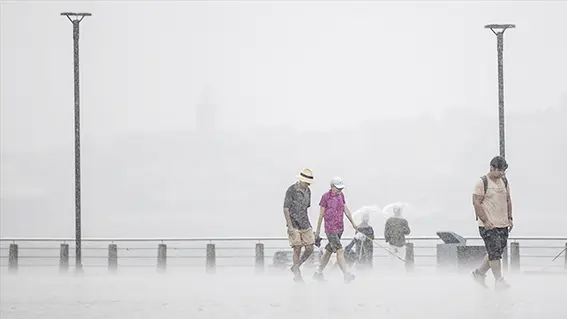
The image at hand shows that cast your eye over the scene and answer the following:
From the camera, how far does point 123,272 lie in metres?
41.7

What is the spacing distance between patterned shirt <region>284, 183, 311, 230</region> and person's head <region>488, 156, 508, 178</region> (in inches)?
175

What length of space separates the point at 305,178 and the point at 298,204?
0.49 m

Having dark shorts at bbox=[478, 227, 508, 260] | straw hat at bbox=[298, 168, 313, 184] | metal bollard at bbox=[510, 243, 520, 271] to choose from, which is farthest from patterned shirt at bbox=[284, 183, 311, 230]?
metal bollard at bbox=[510, 243, 520, 271]

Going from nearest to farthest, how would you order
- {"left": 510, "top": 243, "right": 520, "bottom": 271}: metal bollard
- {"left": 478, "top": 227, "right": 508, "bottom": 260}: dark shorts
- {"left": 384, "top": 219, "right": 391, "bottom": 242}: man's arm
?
1. {"left": 478, "top": 227, "right": 508, "bottom": 260}: dark shorts
2. {"left": 384, "top": 219, "right": 391, "bottom": 242}: man's arm
3. {"left": 510, "top": 243, "right": 520, "bottom": 271}: metal bollard

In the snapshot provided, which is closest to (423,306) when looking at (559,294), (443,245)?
(559,294)

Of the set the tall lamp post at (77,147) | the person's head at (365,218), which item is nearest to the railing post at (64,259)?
the tall lamp post at (77,147)

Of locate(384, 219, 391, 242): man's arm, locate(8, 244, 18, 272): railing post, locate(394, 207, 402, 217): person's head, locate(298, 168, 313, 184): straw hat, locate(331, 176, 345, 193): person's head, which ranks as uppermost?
locate(298, 168, 313, 184): straw hat

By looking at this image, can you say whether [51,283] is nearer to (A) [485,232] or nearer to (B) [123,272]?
(B) [123,272]

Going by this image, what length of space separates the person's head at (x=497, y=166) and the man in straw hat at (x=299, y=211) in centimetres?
446

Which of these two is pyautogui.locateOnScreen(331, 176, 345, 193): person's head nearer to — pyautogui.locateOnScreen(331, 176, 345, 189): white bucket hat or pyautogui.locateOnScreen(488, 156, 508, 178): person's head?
pyautogui.locateOnScreen(331, 176, 345, 189): white bucket hat

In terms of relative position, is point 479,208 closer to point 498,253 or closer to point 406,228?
point 498,253

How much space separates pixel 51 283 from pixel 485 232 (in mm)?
12543

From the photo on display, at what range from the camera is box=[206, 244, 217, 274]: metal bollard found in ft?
139

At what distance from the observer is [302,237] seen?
90.5ft
